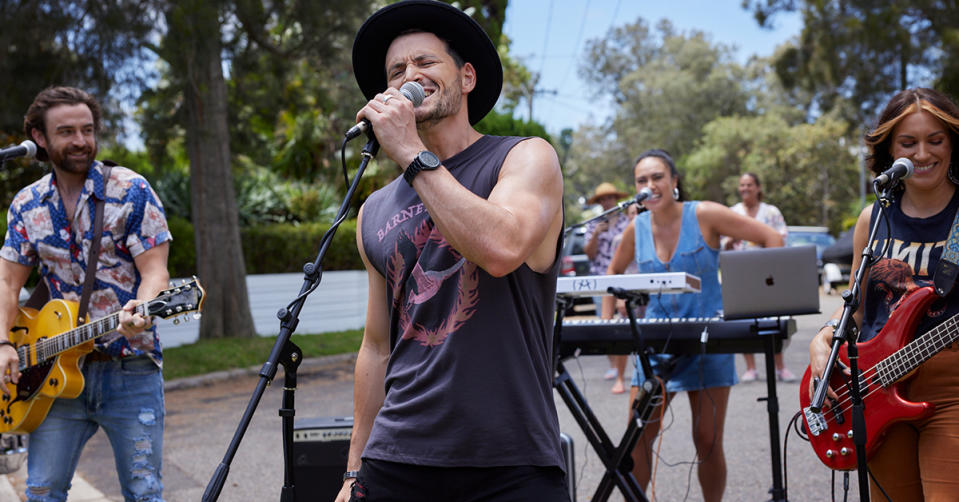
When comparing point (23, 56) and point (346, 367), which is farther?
point (346, 367)

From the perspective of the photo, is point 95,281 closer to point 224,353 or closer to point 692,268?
point 692,268

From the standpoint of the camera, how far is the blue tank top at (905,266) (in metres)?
2.92

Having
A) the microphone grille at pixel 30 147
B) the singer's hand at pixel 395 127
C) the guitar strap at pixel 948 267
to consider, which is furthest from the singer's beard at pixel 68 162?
the guitar strap at pixel 948 267

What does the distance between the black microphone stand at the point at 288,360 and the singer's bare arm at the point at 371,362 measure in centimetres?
24

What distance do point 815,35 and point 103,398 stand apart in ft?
78.2

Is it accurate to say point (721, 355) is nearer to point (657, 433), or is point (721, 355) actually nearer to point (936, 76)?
point (657, 433)

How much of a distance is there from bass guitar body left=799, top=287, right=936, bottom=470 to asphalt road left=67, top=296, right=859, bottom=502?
4.21 feet

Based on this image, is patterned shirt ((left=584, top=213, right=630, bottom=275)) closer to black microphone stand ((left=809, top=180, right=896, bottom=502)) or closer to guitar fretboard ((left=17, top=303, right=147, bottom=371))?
black microphone stand ((left=809, top=180, right=896, bottom=502))

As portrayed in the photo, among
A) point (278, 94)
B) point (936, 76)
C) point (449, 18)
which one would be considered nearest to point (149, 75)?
point (278, 94)

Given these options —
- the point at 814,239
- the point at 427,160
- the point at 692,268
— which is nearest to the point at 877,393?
the point at 692,268

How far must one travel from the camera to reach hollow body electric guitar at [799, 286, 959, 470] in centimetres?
284

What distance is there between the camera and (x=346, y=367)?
474 inches

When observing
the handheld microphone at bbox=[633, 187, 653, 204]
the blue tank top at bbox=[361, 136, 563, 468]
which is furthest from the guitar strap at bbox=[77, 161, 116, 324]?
the handheld microphone at bbox=[633, 187, 653, 204]

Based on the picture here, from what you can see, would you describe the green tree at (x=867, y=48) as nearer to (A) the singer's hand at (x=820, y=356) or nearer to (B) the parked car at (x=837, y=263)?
(B) the parked car at (x=837, y=263)
